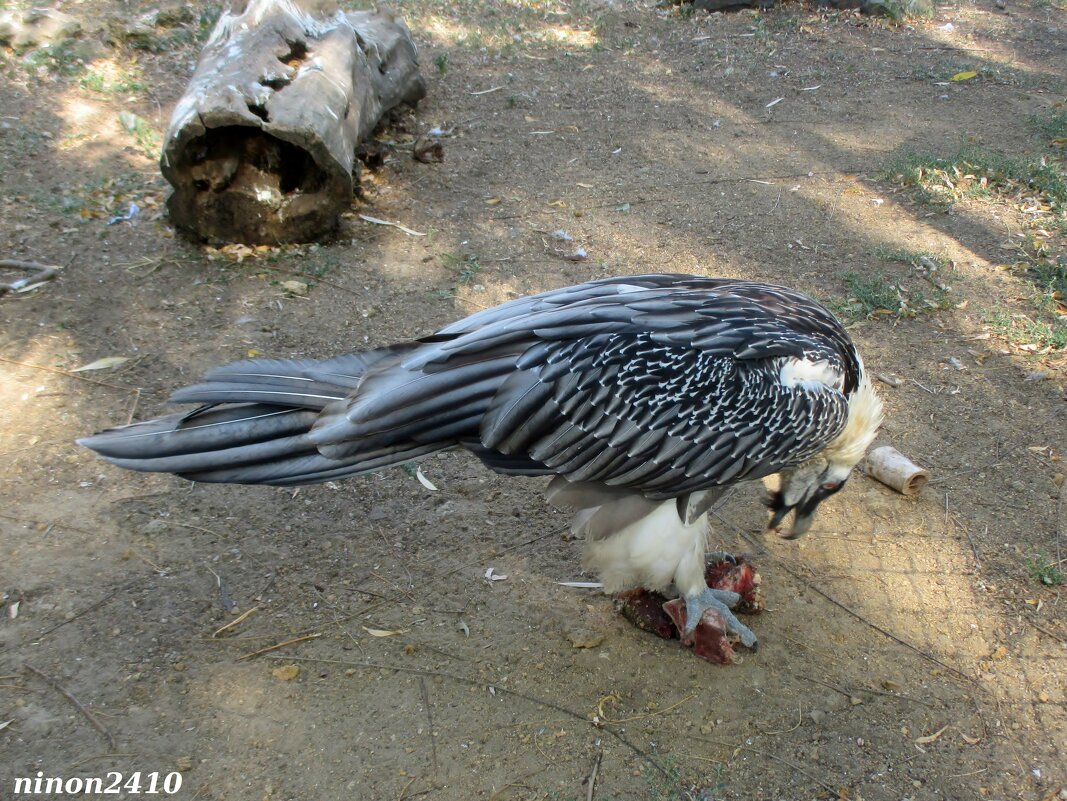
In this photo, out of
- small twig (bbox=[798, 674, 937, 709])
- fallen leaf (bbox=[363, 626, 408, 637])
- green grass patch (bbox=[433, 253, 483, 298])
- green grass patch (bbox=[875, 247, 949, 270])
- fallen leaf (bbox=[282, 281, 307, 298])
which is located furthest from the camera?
green grass patch (bbox=[875, 247, 949, 270])

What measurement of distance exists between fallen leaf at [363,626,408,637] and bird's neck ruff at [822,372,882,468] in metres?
1.92

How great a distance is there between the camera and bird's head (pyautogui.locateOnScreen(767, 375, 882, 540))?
346cm

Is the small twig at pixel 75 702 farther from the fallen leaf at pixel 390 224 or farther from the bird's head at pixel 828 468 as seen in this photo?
the fallen leaf at pixel 390 224

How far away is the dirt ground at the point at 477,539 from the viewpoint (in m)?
3.14

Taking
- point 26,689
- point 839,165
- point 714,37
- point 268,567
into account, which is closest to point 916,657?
point 268,567

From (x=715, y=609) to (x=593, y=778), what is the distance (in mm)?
854

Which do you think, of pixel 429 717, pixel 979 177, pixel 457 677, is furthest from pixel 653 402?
pixel 979 177

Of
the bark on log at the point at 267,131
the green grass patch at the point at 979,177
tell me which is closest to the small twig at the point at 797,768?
the bark on log at the point at 267,131

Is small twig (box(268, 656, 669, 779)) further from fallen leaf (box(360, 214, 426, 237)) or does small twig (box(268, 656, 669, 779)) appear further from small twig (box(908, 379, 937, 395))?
fallen leaf (box(360, 214, 426, 237))

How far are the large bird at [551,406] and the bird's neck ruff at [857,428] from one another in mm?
99

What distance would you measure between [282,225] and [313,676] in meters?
3.47

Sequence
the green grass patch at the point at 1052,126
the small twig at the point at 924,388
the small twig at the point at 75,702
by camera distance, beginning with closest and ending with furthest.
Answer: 1. the small twig at the point at 75,702
2. the small twig at the point at 924,388
3. the green grass patch at the point at 1052,126

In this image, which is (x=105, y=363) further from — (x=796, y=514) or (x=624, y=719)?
(x=796, y=514)

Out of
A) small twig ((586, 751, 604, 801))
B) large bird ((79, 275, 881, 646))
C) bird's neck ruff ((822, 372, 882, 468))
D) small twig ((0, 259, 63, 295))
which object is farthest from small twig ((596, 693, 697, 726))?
small twig ((0, 259, 63, 295))
